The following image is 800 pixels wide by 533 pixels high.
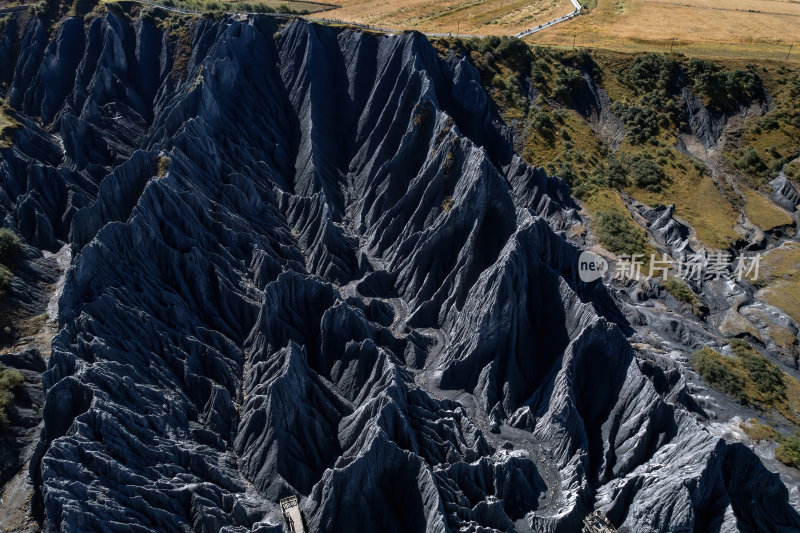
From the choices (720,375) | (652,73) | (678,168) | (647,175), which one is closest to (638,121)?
(678,168)

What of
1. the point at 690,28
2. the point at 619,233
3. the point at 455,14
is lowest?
the point at 619,233

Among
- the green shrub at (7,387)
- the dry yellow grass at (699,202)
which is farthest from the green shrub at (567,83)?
the green shrub at (7,387)

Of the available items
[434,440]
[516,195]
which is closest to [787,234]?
[516,195]

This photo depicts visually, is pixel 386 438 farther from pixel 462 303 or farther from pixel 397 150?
Result: pixel 397 150

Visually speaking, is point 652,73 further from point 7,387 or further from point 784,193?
point 7,387

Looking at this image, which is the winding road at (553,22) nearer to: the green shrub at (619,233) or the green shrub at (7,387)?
the green shrub at (619,233)
